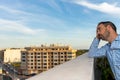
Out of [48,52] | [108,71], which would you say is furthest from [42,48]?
[108,71]

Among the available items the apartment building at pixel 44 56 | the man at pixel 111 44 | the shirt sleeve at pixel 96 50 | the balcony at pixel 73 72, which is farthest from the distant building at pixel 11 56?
the man at pixel 111 44

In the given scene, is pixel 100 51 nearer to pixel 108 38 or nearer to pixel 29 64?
pixel 108 38

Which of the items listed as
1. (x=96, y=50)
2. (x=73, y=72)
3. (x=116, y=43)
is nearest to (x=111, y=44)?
(x=116, y=43)

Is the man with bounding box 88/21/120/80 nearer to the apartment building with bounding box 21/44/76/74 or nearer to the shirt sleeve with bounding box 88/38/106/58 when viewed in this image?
the shirt sleeve with bounding box 88/38/106/58

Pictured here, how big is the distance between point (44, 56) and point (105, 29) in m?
44.8

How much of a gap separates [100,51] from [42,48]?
45043 mm

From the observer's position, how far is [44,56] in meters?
46.1

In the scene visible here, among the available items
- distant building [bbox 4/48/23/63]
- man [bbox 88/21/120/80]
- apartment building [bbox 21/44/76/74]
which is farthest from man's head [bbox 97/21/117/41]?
distant building [bbox 4/48/23/63]

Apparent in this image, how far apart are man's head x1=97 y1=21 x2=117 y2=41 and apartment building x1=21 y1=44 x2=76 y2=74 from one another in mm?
43509

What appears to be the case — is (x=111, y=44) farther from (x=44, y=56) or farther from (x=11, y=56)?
(x=11, y=56)

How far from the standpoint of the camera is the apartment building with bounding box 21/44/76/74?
149ft

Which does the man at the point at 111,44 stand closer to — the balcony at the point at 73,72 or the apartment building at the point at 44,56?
the balcony at the point at 73,72

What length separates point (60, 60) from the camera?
153ft

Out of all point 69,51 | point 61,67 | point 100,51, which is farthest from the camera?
point 69,51
